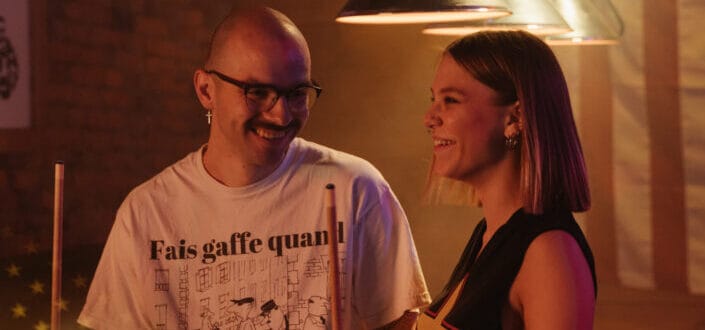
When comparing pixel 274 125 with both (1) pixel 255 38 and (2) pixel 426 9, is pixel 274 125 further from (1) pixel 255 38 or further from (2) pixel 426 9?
(2) pixel 426 9

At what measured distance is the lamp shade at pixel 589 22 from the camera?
425 centimetres

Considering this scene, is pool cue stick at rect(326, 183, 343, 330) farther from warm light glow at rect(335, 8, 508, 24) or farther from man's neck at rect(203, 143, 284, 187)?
man's neck at rect(203, 143, 284, 187)

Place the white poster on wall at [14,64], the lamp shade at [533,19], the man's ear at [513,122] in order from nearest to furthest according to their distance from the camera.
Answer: the man's ear at [513,122] < the lamp shade at [533,19] < the white poster on wall at [14,64]

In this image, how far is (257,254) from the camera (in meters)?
2.87

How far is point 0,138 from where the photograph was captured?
5.88 meters

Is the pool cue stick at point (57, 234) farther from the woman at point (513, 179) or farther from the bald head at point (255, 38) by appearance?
the bald head at point (255, 38)

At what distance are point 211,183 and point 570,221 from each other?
1.15 m

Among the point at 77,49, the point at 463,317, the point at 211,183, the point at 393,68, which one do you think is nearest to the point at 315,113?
the point at 393,68

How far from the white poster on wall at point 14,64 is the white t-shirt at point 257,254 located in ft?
10.2

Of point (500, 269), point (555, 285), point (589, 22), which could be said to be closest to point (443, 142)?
point (500, 269)

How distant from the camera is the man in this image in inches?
112

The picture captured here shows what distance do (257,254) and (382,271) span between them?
317 mm

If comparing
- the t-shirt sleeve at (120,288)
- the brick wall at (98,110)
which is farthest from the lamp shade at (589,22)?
the brick wall at (98,110)

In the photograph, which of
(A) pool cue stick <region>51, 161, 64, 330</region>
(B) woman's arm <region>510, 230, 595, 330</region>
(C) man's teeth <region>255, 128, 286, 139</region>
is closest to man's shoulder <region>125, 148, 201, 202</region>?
(C) man's teeth <region>255, 128, 286, 139</region>
